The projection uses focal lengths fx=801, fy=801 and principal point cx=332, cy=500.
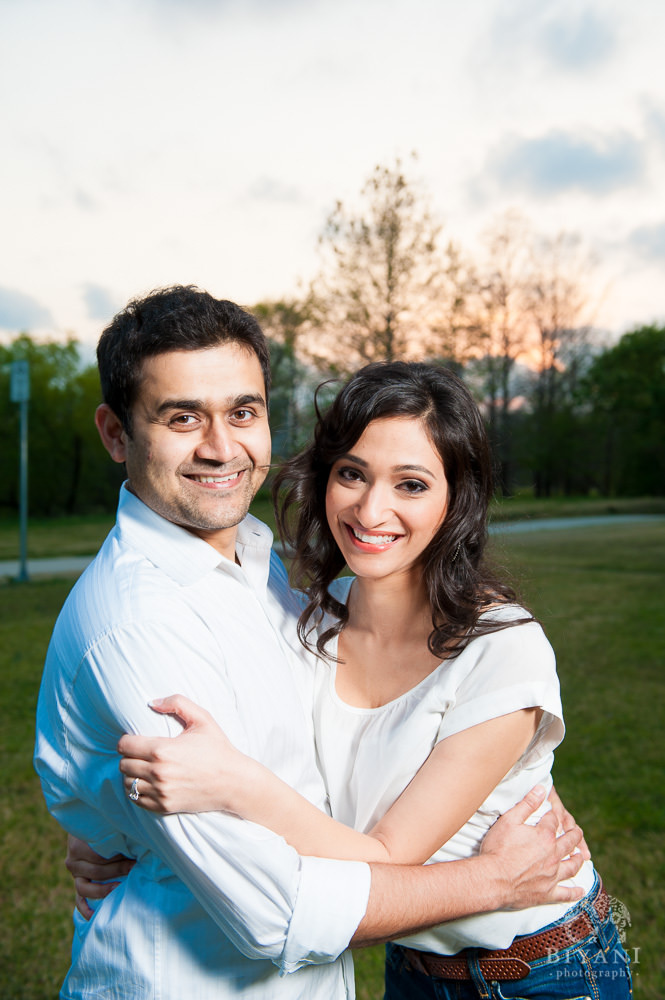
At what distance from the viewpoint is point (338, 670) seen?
7.68ft

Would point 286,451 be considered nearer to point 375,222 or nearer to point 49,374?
point 375,222

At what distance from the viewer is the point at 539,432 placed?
39.2m

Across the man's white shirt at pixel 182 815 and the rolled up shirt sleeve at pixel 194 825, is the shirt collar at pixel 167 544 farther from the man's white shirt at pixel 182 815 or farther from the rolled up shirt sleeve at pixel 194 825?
the rolled up shirt sleeve at pixel 194 825

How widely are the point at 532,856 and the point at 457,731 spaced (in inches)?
14.2

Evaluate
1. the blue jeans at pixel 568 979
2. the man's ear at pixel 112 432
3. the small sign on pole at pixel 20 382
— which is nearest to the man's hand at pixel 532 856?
the blue jeans at pixel 568 979

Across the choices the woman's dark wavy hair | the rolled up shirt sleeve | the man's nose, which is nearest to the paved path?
the woman's dark wavy hair

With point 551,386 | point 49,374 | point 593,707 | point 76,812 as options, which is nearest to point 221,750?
point 76,812

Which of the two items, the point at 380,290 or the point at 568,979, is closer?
the point at 568,979

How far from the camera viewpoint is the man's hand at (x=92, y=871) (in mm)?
1936

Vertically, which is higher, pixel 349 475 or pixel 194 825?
pixel 349 475

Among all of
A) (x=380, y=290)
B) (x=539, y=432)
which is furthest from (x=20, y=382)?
(x=539, y=432)

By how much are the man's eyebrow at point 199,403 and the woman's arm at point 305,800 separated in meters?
0.86

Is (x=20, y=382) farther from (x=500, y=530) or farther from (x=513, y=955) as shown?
(x=513, y=955)

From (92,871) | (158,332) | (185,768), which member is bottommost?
(92,871)
